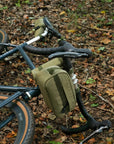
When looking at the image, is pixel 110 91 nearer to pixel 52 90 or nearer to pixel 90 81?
pixel 90 81

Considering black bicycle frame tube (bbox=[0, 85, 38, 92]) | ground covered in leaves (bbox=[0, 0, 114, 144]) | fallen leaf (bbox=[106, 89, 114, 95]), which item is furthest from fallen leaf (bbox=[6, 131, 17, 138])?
fallen leaf (bbox=[106, 89, 114, 95])

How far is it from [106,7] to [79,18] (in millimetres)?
1004

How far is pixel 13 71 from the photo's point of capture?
4.48 meters

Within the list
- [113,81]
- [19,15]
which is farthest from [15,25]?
[113,81]

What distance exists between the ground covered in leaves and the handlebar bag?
849 millimetres

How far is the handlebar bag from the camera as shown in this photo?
2.25 meters

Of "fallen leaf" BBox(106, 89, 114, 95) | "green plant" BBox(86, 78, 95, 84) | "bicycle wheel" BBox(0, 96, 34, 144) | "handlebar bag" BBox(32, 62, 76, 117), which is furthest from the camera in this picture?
"green plant" BBox(86, 78, 95, 84)

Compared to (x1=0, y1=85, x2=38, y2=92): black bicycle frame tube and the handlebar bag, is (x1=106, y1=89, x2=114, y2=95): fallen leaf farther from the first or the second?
(x1=0, y1=85, x2=38, y2=92): black bicycle frame tube

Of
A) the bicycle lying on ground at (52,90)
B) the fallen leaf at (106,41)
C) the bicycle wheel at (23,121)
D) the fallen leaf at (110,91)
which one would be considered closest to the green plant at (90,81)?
the fallen leaf at (110,91)

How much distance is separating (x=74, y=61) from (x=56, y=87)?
239 centimetres

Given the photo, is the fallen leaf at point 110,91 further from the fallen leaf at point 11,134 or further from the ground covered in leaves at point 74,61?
the fallen leaf at point 11,134

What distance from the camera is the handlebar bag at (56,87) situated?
225cm

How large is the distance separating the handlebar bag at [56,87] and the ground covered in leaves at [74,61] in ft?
2.79

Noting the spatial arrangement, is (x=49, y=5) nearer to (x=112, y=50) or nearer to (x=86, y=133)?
(x=112, y=50)
